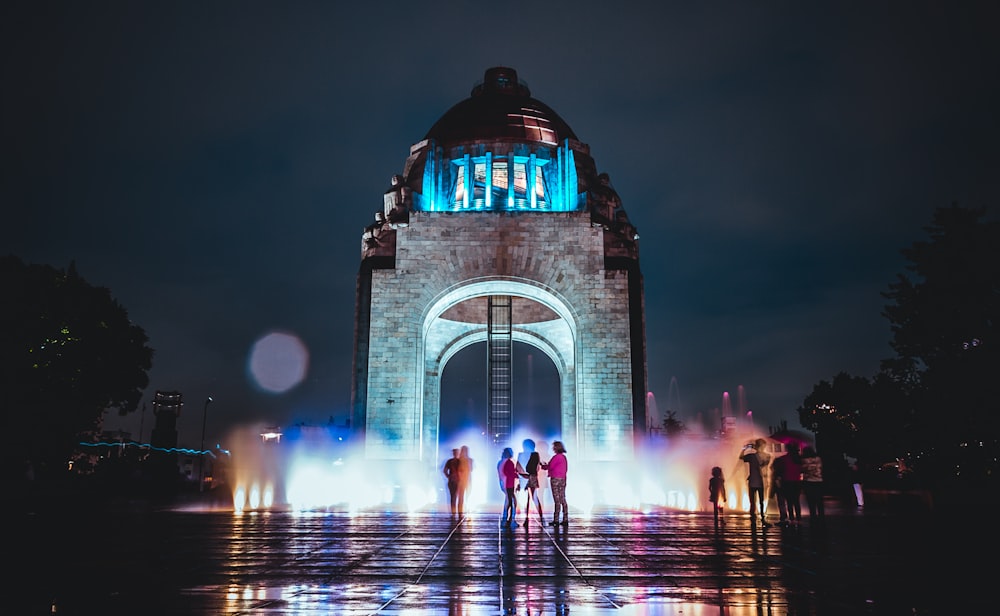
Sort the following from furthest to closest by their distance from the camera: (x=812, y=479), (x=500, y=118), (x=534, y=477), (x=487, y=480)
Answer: (x=500, y=118)
(x=487, y=480)
(x=534, y=477)
(x=812, y=479)

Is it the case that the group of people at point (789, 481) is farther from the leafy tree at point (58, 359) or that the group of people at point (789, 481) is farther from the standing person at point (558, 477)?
the leafy tree at point (58, 359)

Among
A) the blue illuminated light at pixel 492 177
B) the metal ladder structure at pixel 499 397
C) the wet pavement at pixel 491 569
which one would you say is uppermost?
the blue illuminated light at pixel 492 177

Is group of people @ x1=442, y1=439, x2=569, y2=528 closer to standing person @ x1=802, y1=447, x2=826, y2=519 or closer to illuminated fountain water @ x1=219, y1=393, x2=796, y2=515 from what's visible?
standing person @ x1=802, y1=447, x2=826, y2=519

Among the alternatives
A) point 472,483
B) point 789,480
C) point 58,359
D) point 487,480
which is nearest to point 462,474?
point 789,480

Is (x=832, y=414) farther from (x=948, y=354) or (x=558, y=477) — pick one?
(x=558, y=477)

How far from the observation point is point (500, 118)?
32.8 meters

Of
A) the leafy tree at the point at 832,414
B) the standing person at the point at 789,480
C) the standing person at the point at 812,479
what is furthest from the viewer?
the leafy tree at the point at 832,414

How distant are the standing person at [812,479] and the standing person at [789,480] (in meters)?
0.20

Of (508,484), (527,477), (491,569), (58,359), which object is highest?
(58,359)

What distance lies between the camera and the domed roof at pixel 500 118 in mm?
32312

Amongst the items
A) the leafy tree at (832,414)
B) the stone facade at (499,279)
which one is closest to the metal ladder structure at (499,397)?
the stone facade at (499,279)

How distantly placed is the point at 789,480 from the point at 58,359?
25.3 meters

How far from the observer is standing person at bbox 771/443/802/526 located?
42.1 feet

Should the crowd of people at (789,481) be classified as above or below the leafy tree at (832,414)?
below
